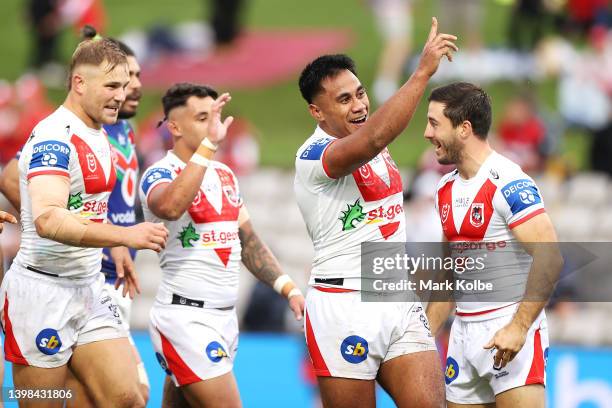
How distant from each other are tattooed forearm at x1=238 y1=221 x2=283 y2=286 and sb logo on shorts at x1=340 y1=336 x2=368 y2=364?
1429 mm

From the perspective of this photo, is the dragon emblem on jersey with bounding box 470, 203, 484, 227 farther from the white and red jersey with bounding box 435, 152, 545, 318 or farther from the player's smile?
the player's smile

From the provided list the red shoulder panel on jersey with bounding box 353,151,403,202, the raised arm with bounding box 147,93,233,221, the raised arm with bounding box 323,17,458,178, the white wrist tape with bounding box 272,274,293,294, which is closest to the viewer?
the raised arm with bounding box 323,17,458,178

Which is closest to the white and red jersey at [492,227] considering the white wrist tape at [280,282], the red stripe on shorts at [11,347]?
the white wrist tape at [280,282]

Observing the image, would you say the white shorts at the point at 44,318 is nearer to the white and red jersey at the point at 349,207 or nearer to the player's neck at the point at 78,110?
the player's neck at the point at 78,110

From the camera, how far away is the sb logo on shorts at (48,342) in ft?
22.6

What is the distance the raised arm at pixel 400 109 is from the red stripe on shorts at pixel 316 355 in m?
1.16

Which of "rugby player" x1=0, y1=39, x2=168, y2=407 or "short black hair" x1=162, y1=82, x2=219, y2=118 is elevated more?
"short black hair" x1=162, y1=82, x2=219, y2=118

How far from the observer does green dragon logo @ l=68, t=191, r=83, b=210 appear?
6906mm

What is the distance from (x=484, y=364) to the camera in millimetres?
6664

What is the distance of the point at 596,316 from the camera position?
1257 cm

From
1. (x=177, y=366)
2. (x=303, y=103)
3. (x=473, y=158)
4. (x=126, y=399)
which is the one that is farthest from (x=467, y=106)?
(x=303, y=103)

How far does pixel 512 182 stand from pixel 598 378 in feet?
14.4

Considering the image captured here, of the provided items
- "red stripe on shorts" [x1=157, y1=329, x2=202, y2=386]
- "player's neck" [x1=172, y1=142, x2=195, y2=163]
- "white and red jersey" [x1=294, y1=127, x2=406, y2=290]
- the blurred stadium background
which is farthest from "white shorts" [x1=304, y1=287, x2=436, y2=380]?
the blurred stadium background

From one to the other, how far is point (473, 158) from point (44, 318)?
281cm
